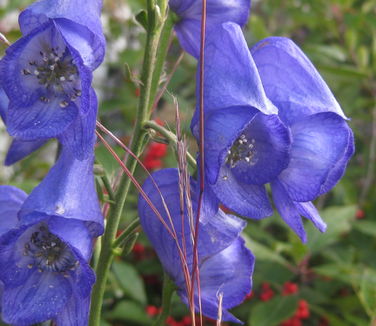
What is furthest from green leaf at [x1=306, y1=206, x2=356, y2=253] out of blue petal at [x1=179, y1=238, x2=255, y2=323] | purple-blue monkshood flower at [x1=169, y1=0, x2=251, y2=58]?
purple-blue monkshood flower at [x1=169, y1=0, x2=251, y2=58]

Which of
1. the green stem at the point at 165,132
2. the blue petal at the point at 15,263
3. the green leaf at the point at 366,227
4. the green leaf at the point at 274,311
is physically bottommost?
the green leaf at the point at 274,311

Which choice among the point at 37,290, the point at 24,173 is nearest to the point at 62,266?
the point at 37,290

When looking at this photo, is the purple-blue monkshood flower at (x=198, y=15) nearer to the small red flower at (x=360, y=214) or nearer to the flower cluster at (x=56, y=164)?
the flower cluster at (x=56, y=164)

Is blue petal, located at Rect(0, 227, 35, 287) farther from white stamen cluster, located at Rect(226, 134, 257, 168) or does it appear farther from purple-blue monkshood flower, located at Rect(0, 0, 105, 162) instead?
white stamen cluster, located at Rect(226, 134, 257, 168)

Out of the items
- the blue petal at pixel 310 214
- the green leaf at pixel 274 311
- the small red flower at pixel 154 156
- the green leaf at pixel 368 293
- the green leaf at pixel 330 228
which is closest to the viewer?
the blue petal at pixel 310 214

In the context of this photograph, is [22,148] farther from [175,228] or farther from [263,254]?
[263,254]

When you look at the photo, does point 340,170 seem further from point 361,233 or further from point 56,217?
point 361,233

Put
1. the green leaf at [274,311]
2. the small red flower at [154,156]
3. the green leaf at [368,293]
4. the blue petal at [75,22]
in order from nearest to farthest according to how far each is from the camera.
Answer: the blue petal at [75,22] → the green leaf at [368,293] → the green leaf at [274,311] → the small red flower at [154,156]

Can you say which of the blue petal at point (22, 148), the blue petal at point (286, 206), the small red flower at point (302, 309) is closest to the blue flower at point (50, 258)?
the blue petal at point (22, 148)
